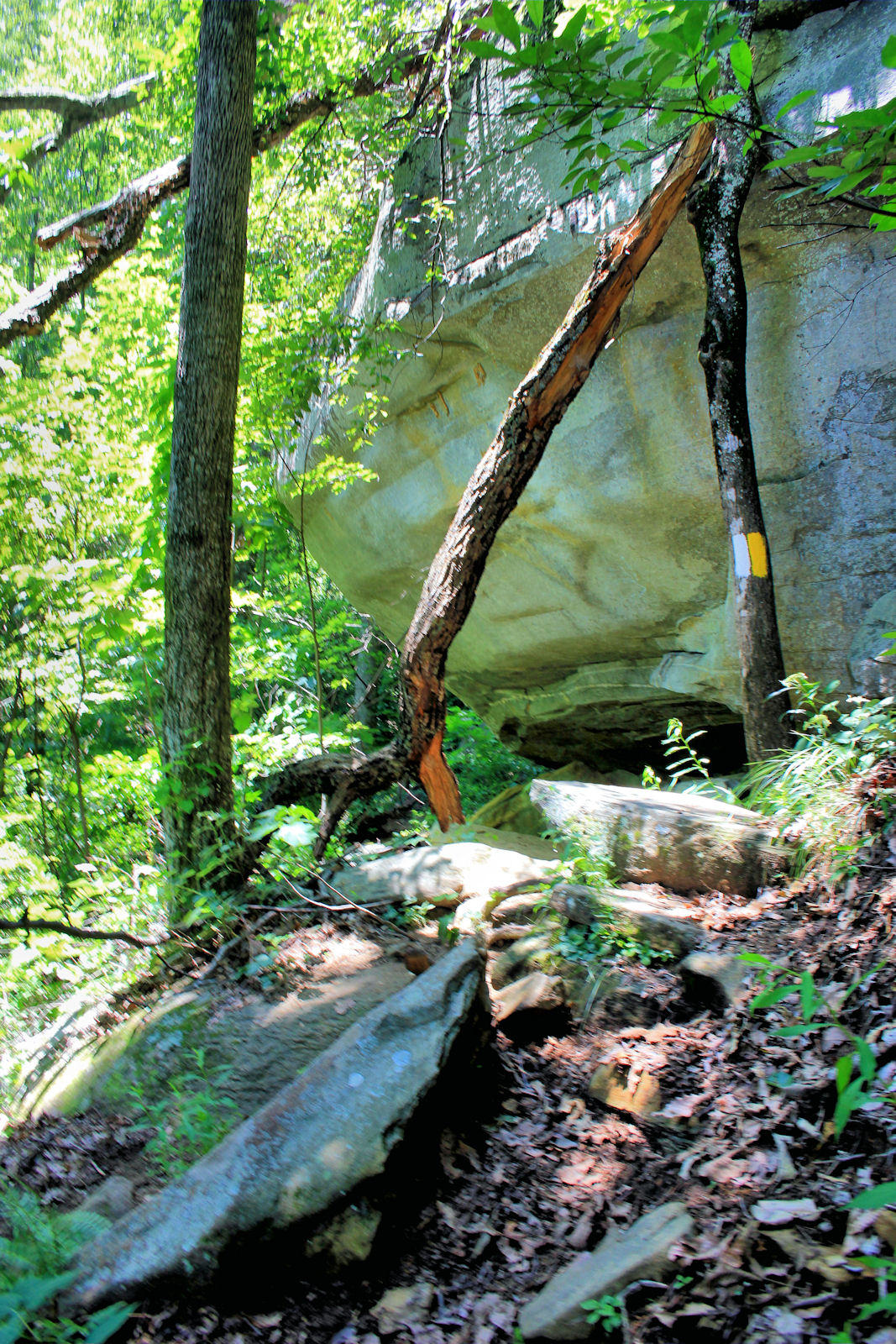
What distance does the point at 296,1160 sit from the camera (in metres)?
2.24

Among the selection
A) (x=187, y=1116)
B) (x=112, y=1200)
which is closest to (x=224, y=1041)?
(x=187, y=1116)

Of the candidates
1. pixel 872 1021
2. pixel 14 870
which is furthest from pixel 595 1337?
pixel 14 870

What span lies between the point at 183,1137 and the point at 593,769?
6.17 m

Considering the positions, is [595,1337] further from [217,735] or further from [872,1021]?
[217,735]

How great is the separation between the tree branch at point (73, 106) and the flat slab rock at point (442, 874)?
6619mm

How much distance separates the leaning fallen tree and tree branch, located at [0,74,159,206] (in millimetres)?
4645

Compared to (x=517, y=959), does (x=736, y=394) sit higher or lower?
higher

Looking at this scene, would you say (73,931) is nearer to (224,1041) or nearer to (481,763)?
(224,1041)

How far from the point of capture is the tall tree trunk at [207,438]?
4.26m

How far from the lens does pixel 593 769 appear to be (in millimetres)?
8281

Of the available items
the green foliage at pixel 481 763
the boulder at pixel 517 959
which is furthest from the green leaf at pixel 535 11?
the green foliage at pixel 481 763

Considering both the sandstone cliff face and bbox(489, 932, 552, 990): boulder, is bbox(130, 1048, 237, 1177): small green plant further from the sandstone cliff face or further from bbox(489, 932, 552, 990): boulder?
the sandstone cliff face

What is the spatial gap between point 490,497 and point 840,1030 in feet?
10.9

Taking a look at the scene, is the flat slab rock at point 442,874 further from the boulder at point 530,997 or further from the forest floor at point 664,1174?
the forest floor at point 664,1174
